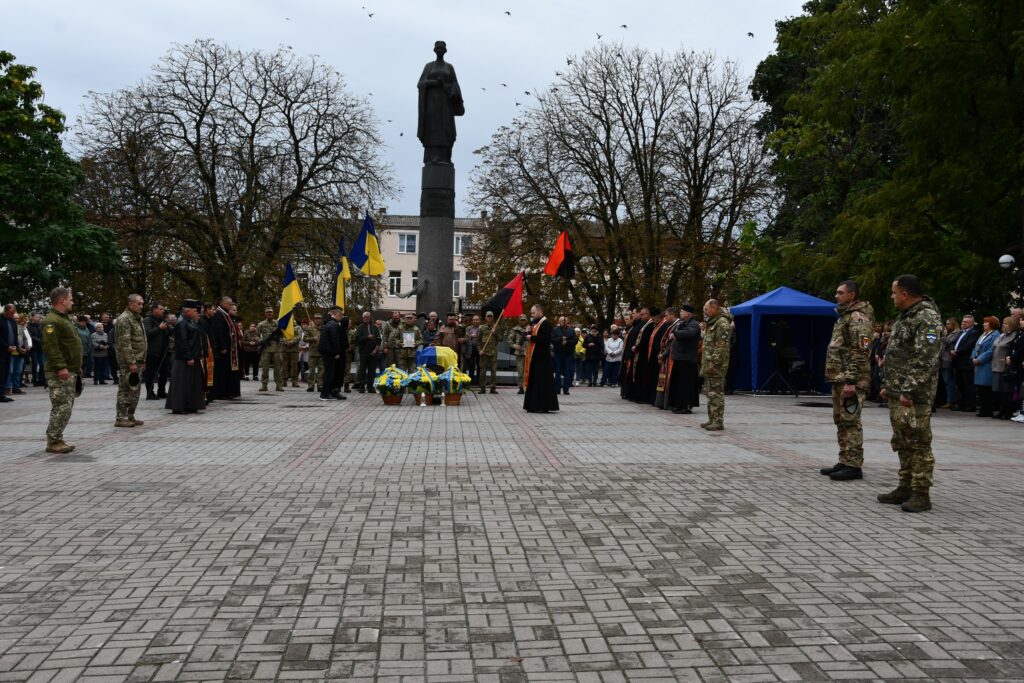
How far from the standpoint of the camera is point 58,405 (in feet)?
34.0

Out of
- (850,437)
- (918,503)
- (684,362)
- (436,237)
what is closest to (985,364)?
(684,362)

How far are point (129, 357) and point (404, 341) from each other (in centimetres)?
897

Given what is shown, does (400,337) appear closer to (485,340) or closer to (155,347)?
(485,340)

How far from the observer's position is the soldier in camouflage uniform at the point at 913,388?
745 cm

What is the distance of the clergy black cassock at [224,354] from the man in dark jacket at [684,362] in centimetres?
847

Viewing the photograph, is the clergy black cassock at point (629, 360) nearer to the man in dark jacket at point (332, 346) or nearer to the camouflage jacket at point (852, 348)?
the man in dark jacket at point (332, 346)

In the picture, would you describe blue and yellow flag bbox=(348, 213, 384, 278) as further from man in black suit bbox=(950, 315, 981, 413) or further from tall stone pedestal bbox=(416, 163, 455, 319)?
man in black suit bbox=(950, 315, 981, 413)

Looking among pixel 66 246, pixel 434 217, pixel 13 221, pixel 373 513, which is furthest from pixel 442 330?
pixel 13 221

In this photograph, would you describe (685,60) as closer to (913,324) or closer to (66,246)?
(66,246)

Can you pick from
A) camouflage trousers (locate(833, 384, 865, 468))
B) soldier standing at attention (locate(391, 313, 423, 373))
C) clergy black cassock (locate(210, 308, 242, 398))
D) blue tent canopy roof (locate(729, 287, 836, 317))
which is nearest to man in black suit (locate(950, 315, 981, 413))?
blue tent canopy roof (locate(729, 287, 836, 317))

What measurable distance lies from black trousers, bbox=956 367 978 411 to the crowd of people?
0.03 metres

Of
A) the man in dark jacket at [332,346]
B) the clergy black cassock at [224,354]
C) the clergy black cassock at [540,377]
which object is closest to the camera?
the clergy black cassock at [540,377]

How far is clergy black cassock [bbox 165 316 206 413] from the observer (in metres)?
15.7

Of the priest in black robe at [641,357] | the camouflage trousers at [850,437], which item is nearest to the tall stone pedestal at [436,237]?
the priest in black robe at [641,357]
